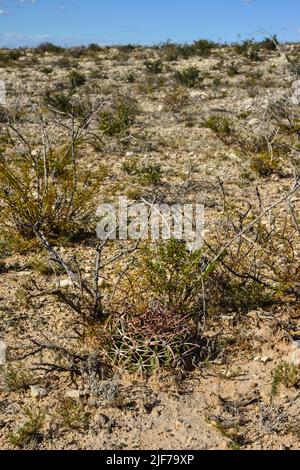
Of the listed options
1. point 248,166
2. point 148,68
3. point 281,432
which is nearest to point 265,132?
point 248,166

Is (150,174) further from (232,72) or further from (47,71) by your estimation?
(47,71)

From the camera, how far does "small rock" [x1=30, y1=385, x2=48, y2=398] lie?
309 centimetres

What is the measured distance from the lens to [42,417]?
289 cm

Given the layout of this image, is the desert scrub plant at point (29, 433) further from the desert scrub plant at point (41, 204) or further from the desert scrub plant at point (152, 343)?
A: the desert scrub plant at point (41, 204)

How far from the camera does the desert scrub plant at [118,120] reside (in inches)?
337

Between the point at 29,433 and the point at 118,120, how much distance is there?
688cm

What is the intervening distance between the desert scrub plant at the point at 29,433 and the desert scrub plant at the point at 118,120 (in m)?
5.41

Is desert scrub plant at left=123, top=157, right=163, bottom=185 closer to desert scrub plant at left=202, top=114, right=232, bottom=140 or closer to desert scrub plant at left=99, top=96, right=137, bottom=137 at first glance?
desert scrub plant at left=99, top=96, right=137, bottom=137

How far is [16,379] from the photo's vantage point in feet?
10.4

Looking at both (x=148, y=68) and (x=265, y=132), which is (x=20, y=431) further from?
(x=148, y=68)

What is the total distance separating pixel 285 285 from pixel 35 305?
1.89 metres

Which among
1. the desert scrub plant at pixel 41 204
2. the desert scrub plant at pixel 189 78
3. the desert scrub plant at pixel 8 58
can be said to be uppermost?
the desert scrub plant at pixel 8 58

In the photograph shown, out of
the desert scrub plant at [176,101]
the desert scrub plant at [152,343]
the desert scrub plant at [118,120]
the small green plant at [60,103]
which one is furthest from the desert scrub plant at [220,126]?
the desert scrub plant at [152,343]

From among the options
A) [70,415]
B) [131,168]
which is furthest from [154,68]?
[70,415]
